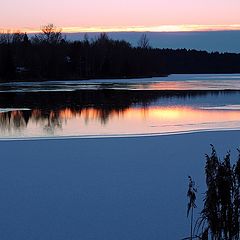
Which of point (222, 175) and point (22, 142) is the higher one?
point (222, 175)

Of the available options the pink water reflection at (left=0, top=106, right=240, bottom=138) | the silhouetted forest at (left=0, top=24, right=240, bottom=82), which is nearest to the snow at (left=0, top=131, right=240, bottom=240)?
the pink water reflection at (left=0, top=106, right=240, bottom=138)

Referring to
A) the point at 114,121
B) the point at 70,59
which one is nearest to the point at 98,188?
the point at 114,121

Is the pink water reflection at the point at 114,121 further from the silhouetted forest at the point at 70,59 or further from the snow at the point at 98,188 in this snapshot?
the silhouetted forest at the point at 70,59

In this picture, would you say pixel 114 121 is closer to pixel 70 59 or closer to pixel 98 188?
pixel 98 188

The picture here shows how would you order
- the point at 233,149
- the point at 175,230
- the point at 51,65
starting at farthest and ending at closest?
the point at 51,65 < the point at 233,149 < the point at 175,230

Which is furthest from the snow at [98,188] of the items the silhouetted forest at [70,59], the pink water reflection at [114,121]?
the silhouetted forest at [70,59]

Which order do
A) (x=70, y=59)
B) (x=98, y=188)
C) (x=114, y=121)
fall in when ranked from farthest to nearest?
(x=70, y=59)
(x=114, y=121)
(x=98, y=188)

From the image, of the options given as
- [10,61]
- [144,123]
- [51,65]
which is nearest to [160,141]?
[144,123]

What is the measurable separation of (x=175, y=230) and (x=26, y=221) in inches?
61.6

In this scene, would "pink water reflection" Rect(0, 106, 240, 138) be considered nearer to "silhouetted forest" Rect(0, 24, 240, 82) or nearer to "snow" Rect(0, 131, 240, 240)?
"snow" Rect(0, 131, 240, 240)

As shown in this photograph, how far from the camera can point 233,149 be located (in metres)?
9.97

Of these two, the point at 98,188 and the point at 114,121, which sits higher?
the point at 98,188

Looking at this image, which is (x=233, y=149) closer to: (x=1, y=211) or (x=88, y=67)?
(x=1, y=211)

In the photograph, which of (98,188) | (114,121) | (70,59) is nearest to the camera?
(98,188)
